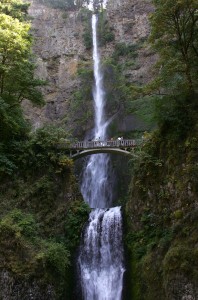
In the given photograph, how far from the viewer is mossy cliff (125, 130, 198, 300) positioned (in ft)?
40.9

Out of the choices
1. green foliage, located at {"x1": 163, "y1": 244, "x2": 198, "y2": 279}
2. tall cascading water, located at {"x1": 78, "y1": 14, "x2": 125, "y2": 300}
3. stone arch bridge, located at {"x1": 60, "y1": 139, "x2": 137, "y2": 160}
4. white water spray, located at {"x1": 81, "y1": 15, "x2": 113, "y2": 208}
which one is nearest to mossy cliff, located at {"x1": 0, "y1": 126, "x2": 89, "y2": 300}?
tall cascading water, located at {"x1": 78, "y1": 14, "x2": 125, "y2": 300}

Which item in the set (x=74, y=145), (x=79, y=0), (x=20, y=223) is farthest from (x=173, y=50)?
(x=79, y=0)

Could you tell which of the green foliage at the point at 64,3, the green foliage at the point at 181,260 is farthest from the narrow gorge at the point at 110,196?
the green foliage at the point at 64,3

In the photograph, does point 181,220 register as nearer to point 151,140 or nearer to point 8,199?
point 151,140

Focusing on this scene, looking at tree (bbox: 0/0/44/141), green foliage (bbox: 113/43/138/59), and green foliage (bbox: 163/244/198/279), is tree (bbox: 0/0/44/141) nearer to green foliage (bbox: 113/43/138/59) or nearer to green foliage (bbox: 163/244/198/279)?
green foliage (bbox: 163/244/198/279)

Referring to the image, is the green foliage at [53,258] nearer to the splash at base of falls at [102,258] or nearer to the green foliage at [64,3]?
the splash at base of falls at [102,258]

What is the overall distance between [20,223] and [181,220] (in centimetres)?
719

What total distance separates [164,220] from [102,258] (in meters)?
3.99

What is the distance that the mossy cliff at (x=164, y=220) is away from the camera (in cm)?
1245

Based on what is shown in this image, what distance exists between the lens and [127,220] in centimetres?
1806

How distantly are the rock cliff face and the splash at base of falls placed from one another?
17528 millimetres

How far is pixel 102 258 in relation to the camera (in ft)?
55.8

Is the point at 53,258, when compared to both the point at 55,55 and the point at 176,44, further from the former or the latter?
the point at 55,55

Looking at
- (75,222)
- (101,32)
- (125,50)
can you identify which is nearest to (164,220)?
(75,222)
